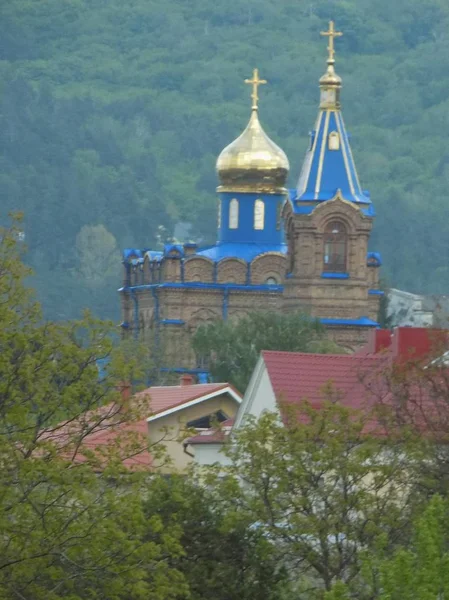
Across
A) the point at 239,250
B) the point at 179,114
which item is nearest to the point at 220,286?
the point at 239,250

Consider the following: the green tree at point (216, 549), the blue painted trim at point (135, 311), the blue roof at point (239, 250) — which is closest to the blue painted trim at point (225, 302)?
the blue roof at point (239, 250)

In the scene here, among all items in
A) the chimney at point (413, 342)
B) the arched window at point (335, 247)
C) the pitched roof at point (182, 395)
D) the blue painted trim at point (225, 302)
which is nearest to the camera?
the chimney at point (413, 342)

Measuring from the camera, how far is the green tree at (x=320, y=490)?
24656 mm

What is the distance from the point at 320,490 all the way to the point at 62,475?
4.46 meters

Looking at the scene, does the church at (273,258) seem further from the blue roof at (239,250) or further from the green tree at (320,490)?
the green tree at (320,490)

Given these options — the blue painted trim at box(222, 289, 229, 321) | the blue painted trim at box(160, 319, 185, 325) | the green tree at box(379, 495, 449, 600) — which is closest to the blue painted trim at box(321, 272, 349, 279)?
the blue painted trim at box(222, 289, 229, 321)

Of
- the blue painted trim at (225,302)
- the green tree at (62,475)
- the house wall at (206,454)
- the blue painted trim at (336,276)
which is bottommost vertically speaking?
the green tree at (62,475)

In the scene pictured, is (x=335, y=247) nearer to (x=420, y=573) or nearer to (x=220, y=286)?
(x=220, y=286)

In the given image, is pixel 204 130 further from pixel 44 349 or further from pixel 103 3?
pixel 44 349

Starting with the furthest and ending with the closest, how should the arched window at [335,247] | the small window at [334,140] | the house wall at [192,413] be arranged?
the arched window at [335,247]
the small window at [334,140]
the house wall at [192,413]

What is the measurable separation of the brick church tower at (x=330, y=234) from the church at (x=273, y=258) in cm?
2

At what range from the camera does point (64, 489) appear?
21.3m

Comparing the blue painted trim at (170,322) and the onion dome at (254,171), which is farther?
the onion dome at (254,171)

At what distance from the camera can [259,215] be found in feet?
249
